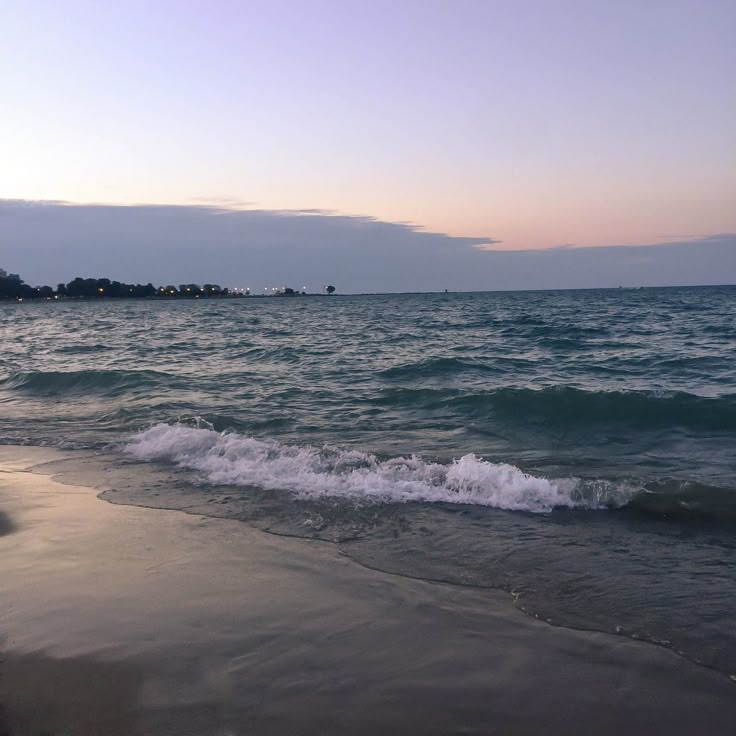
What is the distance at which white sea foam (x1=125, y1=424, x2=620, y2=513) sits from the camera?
26.2 feet

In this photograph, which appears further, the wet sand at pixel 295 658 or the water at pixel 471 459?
the water at pixel 471 459

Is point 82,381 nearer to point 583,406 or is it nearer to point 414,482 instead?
point 583,406

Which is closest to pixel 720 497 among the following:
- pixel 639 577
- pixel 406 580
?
pixel 639 577

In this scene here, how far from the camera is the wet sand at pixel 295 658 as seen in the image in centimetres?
360

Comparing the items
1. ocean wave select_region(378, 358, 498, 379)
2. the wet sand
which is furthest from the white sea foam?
ocean wave select_region(378, 358, 498, 379)

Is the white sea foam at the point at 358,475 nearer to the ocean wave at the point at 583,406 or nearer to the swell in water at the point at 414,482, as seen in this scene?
the swell in water at the point at 414,482

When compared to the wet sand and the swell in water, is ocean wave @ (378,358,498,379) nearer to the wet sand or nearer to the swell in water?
the swell in water

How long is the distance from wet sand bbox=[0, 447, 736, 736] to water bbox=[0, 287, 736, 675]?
0.47 meters

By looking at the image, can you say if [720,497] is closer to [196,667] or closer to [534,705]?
[534,705]

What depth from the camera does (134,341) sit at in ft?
112

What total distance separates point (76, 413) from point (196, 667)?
1230 centimetres

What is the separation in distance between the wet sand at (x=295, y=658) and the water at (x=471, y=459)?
18.7 inches

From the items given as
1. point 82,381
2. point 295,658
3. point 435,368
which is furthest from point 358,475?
point 82,381

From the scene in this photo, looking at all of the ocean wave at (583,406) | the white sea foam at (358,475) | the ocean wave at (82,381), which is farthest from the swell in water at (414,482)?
the ocean wave at (82,381)
